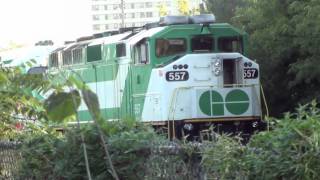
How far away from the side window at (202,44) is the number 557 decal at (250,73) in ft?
3.50

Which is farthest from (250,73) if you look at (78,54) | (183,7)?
(183,7)

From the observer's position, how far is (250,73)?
18.5 meters

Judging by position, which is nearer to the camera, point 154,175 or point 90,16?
point 154,175

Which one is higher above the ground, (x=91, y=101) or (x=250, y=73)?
(x=91, y=101)

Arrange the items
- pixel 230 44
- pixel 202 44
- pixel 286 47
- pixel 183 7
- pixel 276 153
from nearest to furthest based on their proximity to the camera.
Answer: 1. pixel 276 153
2. pixel 202 44
3. pixel 230 44
4. pixel 286 47
5. pixel 183 7

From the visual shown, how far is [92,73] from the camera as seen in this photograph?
21094 millimetres

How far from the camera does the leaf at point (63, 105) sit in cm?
297

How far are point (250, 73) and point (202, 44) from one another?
1.46 m

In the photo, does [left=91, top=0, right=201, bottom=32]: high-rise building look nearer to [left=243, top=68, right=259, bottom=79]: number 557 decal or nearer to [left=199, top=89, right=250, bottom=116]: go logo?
[left=243, top=68, right=259, bottom=79]: number 557 decal

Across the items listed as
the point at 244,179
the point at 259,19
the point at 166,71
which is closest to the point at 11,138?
the point at 244,179

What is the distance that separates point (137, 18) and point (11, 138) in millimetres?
77557

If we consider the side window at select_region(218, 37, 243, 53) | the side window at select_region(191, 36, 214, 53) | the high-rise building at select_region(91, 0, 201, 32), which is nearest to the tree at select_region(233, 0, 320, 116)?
the side window at select_region(218, 37, 243, 53)

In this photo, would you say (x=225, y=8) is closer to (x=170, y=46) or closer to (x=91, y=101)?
(x=170, y=46)

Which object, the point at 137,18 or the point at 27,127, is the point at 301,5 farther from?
the point at 137,18
